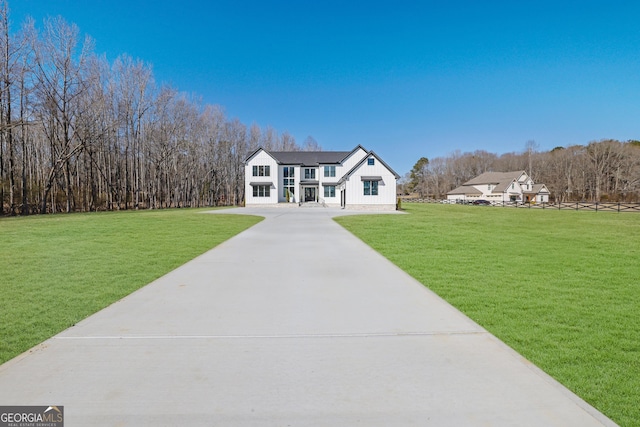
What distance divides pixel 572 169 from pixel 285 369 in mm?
94405

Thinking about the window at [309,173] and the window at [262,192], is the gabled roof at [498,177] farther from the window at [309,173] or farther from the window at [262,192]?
the window at [262,192]

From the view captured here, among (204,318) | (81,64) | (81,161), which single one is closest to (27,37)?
(81,64)

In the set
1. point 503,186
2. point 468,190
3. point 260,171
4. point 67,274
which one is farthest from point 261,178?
point 468,190

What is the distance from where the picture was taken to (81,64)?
32906 millimetres

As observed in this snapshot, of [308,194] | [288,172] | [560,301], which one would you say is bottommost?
[560,301]

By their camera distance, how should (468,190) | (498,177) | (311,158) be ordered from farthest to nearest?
(468,190)
(498,177)
(311,158)

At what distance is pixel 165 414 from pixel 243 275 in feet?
13.7

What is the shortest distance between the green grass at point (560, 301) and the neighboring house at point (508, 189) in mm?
65594

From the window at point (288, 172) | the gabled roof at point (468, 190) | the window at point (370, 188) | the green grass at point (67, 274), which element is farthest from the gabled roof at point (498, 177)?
the green grass at point (67, 274)

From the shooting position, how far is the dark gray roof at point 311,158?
154 ft

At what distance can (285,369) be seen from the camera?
2939 mm

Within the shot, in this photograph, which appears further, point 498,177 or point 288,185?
point 498,177

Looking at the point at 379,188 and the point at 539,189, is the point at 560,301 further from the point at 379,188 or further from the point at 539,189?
the point at 539,189

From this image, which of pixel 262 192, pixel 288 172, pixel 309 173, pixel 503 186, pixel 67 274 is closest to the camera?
pixel 67 274
